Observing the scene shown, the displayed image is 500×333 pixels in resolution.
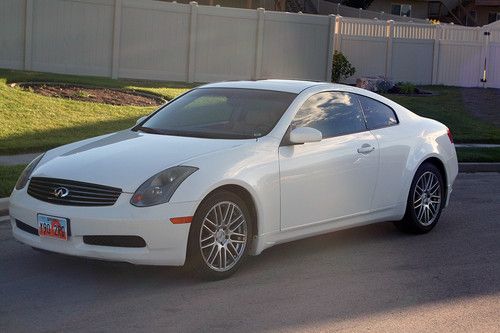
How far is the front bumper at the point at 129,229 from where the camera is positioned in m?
6.59

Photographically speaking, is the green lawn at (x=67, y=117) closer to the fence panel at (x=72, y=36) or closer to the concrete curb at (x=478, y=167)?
the fence panel at (x=72, y=36)

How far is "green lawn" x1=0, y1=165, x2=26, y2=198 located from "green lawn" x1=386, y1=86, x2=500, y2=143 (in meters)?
9.47

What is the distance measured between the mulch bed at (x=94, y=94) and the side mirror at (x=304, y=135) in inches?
415

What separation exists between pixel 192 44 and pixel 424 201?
1573 cm

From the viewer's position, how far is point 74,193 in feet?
22.3

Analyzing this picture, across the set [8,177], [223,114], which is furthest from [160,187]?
[8,177]

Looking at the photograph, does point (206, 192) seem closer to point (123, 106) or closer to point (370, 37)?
point (123, 106)

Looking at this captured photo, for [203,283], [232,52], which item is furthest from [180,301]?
[232,52]

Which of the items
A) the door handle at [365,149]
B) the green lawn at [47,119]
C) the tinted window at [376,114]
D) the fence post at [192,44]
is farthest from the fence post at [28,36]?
the door handle at [365,149]

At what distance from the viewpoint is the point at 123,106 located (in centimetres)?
1748

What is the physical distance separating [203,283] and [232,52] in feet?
59.6

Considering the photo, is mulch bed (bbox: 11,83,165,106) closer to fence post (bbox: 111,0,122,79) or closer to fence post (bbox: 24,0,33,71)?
fence post (bbox: 24,0,33,71)

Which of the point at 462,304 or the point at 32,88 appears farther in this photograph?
the point at 32,88

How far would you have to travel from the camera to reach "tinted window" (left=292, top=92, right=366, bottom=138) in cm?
808
